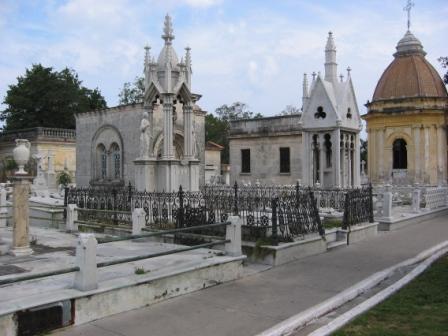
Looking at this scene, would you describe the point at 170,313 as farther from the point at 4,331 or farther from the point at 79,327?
the point at 4,331

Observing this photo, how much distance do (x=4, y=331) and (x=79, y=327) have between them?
93 cm

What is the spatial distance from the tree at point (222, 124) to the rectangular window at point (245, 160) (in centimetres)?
1914

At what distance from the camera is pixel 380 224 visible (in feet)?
49.7

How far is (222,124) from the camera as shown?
5784cm

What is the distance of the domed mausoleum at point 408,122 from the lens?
1030 inches

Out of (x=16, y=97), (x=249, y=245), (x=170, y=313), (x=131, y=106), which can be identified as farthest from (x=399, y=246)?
(x=16, y=97)

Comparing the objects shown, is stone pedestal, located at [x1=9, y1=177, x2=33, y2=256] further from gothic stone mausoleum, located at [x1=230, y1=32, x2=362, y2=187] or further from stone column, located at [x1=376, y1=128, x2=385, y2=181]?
stone column, located at [x1=376, y1=128, x2=385, y2=181]

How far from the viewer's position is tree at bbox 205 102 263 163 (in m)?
56.2

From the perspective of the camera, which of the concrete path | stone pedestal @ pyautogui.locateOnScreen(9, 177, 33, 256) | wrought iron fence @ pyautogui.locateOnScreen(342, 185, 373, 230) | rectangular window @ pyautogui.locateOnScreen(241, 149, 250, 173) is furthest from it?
rectangular window @ pyautogui.locateOnScreen(241, 149, 250, 173)

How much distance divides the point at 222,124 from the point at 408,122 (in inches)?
1307

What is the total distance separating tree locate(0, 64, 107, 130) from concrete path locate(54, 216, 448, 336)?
44367 mm

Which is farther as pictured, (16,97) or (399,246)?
(16,97)

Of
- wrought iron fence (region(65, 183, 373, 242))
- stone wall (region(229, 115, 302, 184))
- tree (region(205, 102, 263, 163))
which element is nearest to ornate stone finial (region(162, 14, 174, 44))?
wrought iron fence (region(65, 183, 373, 242))

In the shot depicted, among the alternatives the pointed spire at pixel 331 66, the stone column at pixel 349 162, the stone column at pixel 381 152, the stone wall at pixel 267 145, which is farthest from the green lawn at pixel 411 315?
the stone wall at pixel 267 145
